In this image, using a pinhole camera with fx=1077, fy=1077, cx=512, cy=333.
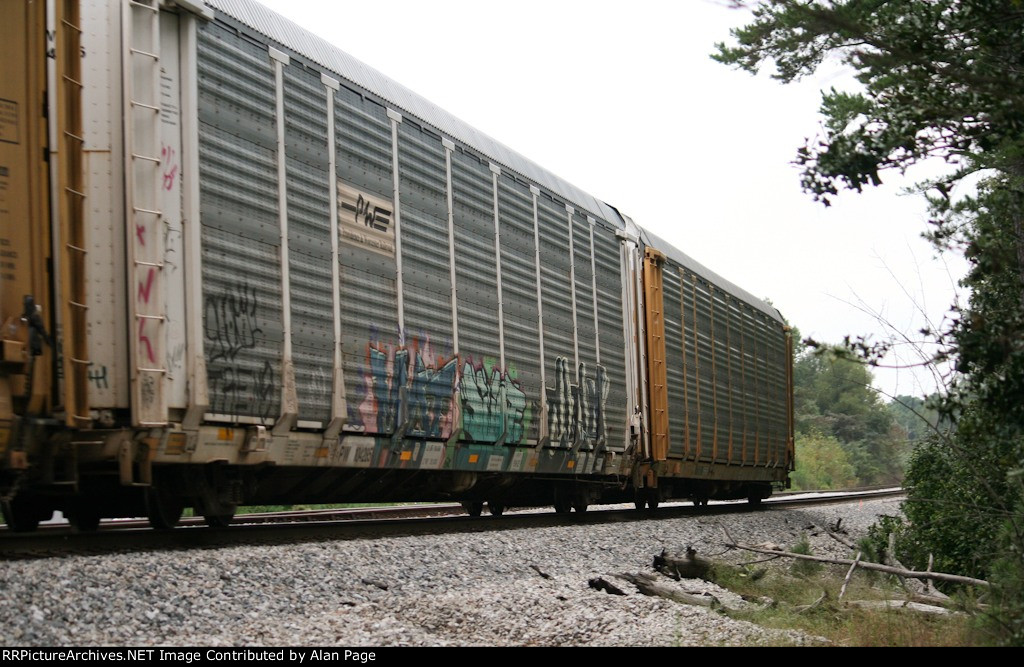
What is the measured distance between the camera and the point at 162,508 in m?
8.52

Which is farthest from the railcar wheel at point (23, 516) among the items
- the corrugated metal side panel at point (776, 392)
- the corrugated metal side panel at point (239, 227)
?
the corrugated metal side panel at point (776, 392)

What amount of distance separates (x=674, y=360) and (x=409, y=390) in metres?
8.09

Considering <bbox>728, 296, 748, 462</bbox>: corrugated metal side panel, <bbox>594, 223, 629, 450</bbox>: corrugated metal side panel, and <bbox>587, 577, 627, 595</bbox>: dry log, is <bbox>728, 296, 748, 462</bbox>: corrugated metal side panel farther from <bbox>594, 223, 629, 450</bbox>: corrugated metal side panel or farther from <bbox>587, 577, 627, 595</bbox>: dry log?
<bbox>587, 577, 627, 595</bbox>: dry log

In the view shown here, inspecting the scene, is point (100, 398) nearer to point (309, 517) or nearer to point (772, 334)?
point (309, 517)

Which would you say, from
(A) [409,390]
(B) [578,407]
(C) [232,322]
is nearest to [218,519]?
(C) [232,322]

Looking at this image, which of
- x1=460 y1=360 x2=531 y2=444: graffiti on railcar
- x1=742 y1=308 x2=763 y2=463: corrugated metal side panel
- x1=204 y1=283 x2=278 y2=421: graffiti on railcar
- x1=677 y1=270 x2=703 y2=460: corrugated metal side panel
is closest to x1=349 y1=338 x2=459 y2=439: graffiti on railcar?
x1=460 y1=360 x2=531 y2=444: graffiti on railcar

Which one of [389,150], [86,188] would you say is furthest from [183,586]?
[389,150]

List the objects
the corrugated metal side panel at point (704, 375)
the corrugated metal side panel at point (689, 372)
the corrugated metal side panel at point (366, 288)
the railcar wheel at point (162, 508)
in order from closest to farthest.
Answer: the railcar wheel at point (162, 508) → the corrugated metal side panel at point (366, 288) → the corrugated metal side panel at point (689, 372) → the corrugated metal side panel at point (704, 375)

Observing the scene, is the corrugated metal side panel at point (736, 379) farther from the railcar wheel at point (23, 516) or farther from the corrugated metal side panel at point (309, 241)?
the railcar wheel at point (23, 516)

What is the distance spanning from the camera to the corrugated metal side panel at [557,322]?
13414mm

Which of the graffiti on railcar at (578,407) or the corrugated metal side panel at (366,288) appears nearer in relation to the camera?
the corrugated metal side panel at (366,288)

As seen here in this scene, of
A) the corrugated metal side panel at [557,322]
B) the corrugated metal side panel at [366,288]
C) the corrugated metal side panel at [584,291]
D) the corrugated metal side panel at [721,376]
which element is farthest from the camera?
the corrugated metal side panel at [721,376]

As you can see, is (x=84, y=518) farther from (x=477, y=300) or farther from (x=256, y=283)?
(x=477, y=300)

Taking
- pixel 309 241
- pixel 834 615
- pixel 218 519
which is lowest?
pixel 834 615
